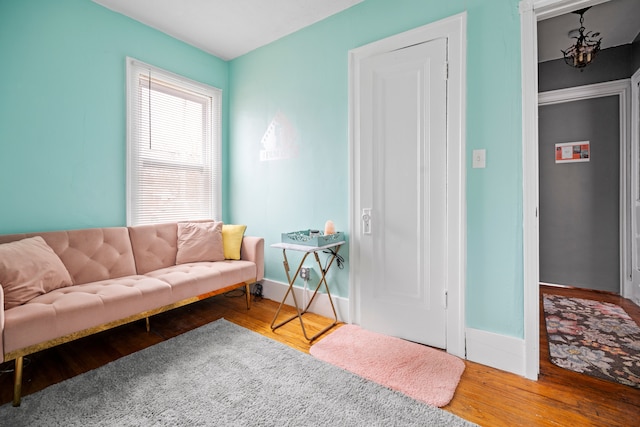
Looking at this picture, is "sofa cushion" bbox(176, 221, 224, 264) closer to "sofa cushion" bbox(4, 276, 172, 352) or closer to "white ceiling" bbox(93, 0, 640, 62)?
"sofa cushion" bbox(4, 276, 172, 352)

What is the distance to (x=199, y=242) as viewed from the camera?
116 inches

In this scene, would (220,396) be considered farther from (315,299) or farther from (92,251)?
(92,251)

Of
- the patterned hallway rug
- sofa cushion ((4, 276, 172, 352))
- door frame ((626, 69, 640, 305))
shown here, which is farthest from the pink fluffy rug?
door frame ((626, 69, 640, 305))

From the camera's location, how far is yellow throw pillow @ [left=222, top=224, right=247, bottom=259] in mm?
3041

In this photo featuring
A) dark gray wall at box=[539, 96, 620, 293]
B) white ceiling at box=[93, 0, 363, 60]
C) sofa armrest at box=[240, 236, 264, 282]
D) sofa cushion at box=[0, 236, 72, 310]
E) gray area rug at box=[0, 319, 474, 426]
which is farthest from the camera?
dark gray wall at box=[539, 96, 620, 293]

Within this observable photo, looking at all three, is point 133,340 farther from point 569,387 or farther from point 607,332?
point 607,332

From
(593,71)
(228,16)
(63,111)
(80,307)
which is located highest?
(228,16)

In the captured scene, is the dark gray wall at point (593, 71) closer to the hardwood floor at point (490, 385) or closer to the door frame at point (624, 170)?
the door frame at point (624, 170)

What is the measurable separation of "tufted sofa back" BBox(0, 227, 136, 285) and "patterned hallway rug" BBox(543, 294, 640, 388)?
3287mm

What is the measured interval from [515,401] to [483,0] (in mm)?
2414

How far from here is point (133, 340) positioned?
2297 mm

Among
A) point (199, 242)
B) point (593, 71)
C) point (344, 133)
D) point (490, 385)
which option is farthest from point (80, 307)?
point (593, 71)

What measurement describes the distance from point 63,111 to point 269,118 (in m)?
1.71

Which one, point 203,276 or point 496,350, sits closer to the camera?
point 496,350
